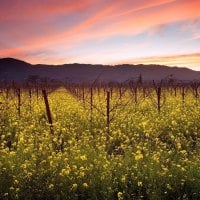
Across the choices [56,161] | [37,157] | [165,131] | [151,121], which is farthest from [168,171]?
[151,121]

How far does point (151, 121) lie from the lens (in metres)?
19.0

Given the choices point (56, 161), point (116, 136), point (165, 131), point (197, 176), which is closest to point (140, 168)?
point (197, 176)

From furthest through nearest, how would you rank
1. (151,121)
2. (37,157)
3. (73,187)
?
(151,121)
(37,157)
(73,187)

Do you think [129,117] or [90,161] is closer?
[90,161]

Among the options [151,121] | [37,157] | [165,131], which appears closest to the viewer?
[37,157]

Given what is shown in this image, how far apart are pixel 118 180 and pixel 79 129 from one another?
7508 mm

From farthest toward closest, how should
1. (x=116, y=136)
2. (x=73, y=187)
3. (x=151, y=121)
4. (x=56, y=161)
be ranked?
(x=151, y=121)
(x=116, y=136)
(x=56, y=161)
(x=73, y=187)

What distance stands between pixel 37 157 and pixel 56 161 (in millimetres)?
999

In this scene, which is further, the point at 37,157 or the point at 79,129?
the point at 79,129

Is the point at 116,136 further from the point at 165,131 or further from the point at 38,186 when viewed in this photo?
the point at 38,186

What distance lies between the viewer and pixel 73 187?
945 cm

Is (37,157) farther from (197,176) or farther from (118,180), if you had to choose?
(197,176)

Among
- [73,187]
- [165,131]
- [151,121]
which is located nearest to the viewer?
[73,187]

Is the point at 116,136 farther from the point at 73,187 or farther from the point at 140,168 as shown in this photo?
the point at 73,187
